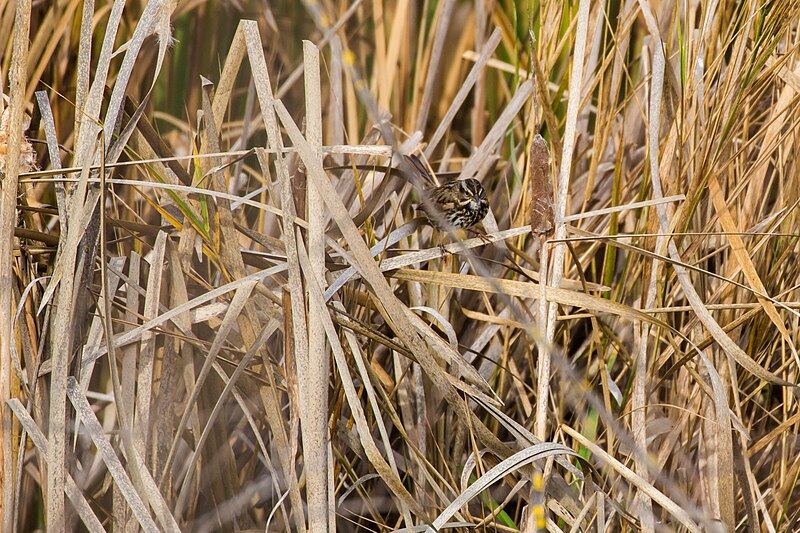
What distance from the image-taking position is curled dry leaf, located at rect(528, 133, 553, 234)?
38.1 inches

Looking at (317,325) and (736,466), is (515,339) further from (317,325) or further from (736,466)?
(317,325)

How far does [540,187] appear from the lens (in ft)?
3.25

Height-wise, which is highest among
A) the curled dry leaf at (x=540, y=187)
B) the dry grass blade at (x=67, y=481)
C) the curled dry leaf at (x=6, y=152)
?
the curled dry leaf at (x=6, y=152)

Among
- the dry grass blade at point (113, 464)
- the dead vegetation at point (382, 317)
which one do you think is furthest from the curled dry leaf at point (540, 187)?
the dry grass blade at point (113, 464)

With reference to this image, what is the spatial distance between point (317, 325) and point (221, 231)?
224 mm

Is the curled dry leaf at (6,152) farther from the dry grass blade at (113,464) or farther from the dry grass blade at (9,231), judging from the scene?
the dry grass blade at (113,464)

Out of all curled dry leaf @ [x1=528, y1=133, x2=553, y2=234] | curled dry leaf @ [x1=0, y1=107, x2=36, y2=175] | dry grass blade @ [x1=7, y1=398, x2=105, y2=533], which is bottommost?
dry grass blade @ [x1=7, y1=398, x2=105, y2=533]

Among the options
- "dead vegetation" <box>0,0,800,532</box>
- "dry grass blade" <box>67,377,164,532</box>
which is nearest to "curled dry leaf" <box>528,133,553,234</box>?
"dead vegetation" <box>0,0,800,532</box>

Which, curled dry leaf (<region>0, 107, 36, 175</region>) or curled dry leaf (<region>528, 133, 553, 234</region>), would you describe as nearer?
curled dry leaf (<region>528, 133, 553, 234</region>)

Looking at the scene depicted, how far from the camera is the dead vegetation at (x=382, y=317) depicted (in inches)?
40.0

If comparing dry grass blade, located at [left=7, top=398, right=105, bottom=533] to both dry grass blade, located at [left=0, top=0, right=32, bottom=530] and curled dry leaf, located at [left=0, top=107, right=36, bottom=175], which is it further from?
curled dry leaf, located at [left=0, top=107, right=36, bottom=175]

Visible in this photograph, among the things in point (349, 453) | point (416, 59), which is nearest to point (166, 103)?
point (416, 59)

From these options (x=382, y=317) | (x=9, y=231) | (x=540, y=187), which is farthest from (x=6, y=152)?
(x=540, y=187)

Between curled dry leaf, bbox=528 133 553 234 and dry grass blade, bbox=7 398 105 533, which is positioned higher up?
curled dry leaf, bbox=528 133 553 234
